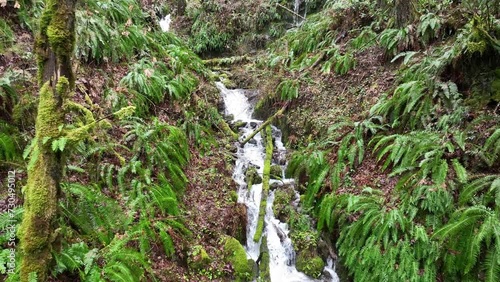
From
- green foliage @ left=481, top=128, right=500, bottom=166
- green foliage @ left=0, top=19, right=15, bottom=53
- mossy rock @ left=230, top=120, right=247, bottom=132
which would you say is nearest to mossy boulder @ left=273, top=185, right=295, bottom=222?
mossy rock @ left=230, top=120, right=247, bottom=132

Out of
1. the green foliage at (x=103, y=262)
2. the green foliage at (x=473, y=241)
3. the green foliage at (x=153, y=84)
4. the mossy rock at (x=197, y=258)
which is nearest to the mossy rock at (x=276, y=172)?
the green foliage at (x=153, y=84)

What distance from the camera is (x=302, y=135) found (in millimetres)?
9305

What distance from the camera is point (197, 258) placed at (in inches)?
221

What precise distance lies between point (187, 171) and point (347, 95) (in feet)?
16.3

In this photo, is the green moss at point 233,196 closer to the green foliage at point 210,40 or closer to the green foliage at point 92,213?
the green foliage at point 92,213

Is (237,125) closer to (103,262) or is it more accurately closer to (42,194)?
(103,262)

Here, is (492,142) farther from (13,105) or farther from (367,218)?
(13,105)

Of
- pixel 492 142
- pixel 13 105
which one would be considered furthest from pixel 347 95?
pixel 13 105

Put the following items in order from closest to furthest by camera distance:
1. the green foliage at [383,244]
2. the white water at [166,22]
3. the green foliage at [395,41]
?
the green foliage at [383,244] < the green foliage at [395,41] < the white water at [166,22]

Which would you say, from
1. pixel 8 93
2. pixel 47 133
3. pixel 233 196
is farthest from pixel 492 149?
pixel 8 93

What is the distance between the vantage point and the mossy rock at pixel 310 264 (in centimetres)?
638

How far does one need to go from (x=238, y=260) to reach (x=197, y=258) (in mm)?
905

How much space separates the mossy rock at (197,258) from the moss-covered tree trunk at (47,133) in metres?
2.68

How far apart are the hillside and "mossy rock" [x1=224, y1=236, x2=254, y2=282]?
3 cm
